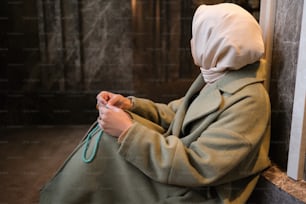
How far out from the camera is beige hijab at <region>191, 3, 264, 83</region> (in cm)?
65

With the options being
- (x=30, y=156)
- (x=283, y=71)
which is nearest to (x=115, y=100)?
(x=283, y=71)

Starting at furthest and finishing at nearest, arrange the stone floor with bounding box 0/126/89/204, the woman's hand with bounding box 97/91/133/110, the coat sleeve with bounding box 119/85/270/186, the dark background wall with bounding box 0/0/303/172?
the dark background wall with bounding box 0/0/303/172 < the stone floor with bounding box 0/126/89/204 < the woman's hand with bounding box 97/91/133/110 < the coat sleeve with bounding box 119/85/270/186

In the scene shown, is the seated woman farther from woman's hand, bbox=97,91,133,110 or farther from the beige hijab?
woman's hand, bbox=97,91,133,110

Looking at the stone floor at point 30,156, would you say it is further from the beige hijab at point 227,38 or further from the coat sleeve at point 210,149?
the beige hijab at point 227,38

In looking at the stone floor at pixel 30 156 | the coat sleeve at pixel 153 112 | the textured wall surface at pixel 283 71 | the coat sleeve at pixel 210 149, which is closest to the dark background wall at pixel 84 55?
the stone floor at pixel 30 156

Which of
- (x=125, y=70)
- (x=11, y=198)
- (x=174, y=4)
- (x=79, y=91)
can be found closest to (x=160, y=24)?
(x=174, y=4)

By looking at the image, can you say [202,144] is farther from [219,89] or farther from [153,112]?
[153,112]

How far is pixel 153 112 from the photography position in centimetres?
93

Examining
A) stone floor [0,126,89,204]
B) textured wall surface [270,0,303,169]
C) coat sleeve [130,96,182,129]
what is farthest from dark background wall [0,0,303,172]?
textured wall surface [270,0,303,169]

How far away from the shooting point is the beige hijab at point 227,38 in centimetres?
65

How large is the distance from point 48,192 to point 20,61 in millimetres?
1065

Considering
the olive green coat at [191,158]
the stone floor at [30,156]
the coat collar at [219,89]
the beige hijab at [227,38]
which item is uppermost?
the beige hijab at [227,38]

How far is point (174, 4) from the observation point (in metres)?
1.54

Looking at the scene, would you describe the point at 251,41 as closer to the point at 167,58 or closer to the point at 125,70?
the point at 167,58
